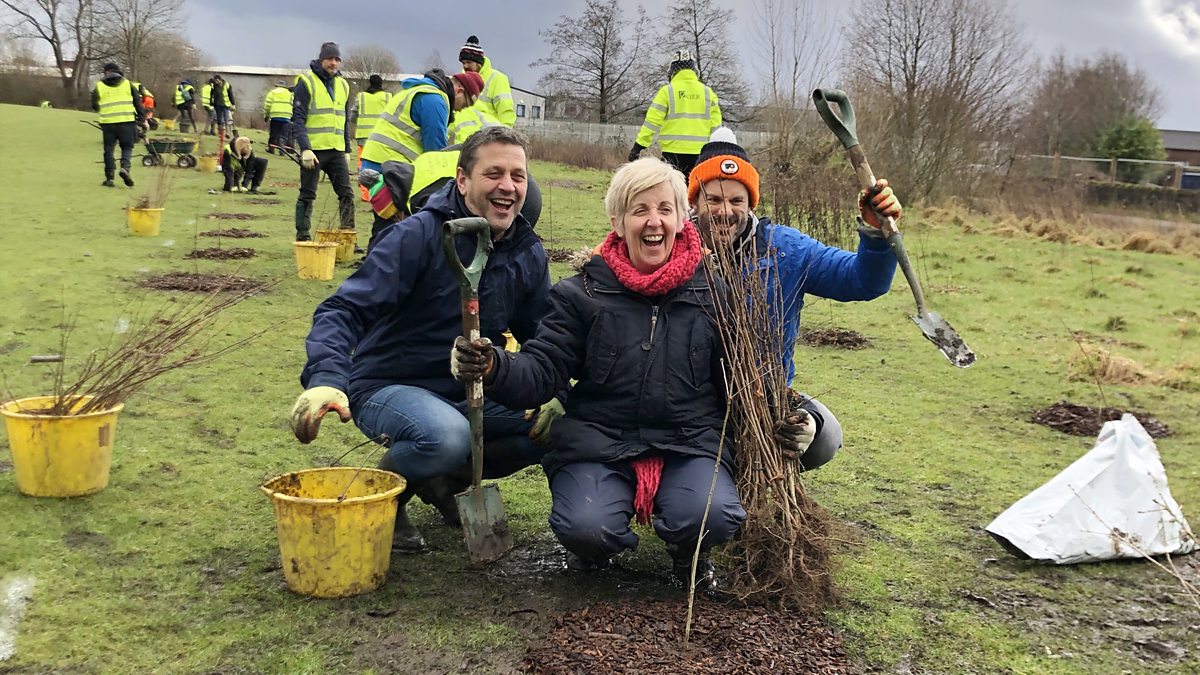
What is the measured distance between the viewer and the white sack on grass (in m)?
3.12

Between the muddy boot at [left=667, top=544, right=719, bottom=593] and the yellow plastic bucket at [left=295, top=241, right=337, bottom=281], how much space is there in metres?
5.41

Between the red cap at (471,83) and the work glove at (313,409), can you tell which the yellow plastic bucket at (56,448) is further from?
the red cap at (471,83)

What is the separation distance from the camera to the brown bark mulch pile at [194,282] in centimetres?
694

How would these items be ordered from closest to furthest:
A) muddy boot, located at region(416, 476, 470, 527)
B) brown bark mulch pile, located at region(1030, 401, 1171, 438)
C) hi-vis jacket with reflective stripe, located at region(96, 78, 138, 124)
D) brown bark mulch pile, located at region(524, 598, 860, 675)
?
1. brown bark mulch pile, located at region(524, 598, 860, 675)
2. muddy boot, located at region(416, 476, 470, 527)
3. brown bark mulch pile, located at region(1030, 401, 1171, 438)
4. hi-vis jacket with reflective stripe, located at region(96, 78, 138, 124)

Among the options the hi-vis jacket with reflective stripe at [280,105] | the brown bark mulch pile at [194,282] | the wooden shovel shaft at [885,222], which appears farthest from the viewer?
the hi-vis jacket with reflective stripe at [280,105]

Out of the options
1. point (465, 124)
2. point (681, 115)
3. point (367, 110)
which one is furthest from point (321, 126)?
point (367, 110)

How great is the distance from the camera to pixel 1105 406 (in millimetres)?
5402

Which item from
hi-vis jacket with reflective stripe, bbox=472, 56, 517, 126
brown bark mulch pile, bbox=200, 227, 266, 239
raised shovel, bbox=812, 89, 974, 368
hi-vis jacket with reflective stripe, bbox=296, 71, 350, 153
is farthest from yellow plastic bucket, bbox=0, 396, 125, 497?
brown bark mulch pile, bbox=200, 227, 266, 239

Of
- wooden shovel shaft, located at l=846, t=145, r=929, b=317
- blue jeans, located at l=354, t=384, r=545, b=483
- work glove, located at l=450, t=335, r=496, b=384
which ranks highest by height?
wooden shovel shaft, located at l=846, t=145, r=929, b=317

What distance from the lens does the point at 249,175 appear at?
49.9ft

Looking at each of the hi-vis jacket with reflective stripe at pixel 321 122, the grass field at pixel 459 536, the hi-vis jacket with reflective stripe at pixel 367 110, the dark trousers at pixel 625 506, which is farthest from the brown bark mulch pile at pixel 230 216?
the dark trousers at pixel 625 506

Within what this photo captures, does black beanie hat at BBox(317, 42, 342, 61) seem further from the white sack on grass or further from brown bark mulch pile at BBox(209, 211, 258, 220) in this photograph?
the white sack on grass

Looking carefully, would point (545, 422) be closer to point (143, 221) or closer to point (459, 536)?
point (459, 536)

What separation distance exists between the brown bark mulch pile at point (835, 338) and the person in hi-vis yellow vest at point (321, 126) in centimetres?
435
